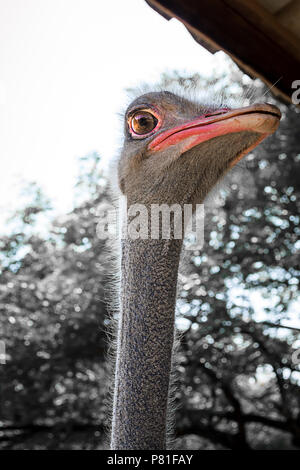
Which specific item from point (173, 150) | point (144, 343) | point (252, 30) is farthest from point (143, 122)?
point (252, 30)

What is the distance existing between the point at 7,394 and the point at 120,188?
4424 mm

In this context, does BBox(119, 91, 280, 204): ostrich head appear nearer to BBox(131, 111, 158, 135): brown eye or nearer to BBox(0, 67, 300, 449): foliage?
BBox(131, 111, 158, 135): brown eye

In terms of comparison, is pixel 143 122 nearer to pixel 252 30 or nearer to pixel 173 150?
pixel 173 150

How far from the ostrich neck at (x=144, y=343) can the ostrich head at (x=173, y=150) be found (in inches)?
5.5

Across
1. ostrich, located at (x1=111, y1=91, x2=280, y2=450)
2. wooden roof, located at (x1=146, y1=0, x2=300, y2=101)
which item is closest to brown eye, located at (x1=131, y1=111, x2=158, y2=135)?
ostrich, located at (x1=111, y1=91, x2=280, y2=450)

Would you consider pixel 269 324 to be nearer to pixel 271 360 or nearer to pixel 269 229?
pixel 271 360

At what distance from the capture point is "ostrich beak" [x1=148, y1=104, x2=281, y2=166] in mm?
1086

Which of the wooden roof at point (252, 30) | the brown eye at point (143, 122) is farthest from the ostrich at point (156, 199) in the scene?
the wooden roof at point (252, 30)

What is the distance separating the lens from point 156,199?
1.40 metres

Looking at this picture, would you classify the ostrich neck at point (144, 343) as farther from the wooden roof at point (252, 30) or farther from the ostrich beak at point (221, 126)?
the wooden roof at point (252, 30)

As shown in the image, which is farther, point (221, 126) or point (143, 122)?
point (143, 122)

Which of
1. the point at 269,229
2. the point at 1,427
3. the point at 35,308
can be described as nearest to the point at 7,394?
the point at 1,427

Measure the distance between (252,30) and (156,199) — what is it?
2.68ft

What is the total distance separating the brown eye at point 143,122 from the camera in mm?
1396
